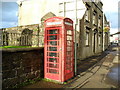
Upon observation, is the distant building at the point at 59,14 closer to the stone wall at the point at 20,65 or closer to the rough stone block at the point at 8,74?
the stone wall at the point at 20,65

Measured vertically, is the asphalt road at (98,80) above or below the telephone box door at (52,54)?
below

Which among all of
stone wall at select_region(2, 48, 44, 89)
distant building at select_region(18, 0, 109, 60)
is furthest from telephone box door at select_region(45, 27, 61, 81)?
distant building at select_region(18, 0, 109, 60)

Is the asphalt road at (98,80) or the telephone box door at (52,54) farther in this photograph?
the telephone box door at (52,54)

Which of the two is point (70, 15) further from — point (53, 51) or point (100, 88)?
point (100, 88)

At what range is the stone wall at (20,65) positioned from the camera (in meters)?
3.96

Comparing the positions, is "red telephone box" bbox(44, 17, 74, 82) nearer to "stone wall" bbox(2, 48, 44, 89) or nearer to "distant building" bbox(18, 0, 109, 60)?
"stone wall" bbox(2, 48, 44, 89)

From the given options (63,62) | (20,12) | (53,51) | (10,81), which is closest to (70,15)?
(53,51)

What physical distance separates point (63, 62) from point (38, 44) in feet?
6.96

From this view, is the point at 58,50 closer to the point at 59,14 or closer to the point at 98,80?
the point at 98,80

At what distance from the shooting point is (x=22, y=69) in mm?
4578

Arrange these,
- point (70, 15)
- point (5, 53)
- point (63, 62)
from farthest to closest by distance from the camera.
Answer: point (70, 15)
point (63, 62)
point (5, 53)

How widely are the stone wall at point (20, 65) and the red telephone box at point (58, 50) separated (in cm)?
39

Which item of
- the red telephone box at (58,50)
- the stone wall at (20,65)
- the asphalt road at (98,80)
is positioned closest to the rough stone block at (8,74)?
the stone wall at (20,65)

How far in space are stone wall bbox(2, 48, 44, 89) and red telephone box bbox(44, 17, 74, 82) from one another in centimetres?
39
